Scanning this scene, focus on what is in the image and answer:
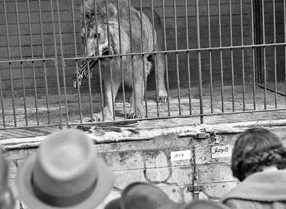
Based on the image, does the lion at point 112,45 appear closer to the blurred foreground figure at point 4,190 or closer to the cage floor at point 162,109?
the cage floor at point 162,109

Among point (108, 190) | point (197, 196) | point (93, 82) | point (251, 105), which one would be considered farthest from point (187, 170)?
point (93, 82)

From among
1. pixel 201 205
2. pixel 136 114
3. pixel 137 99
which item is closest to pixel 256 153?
pixel 201 205

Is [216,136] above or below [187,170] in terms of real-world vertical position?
above

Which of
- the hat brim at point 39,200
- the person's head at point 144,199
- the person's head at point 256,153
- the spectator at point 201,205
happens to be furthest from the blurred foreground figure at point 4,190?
the person's head at point 256,153

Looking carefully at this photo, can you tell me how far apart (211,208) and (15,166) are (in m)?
3.74

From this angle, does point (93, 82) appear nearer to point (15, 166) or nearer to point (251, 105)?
point (251, 105)

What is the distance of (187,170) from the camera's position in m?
5.06

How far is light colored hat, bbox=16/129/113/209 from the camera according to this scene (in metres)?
1.71

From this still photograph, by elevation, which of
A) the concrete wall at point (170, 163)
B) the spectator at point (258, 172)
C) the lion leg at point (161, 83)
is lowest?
the concrete wall at point (170, 163)

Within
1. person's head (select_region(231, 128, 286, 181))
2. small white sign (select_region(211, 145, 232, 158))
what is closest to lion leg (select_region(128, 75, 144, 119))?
small white sign (select_region(211, 145, 232, 158))

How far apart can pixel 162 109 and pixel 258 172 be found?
4319 mm

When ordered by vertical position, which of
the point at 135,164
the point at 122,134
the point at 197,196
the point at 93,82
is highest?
the point at 93,82

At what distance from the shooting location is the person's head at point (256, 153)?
226 centimetres

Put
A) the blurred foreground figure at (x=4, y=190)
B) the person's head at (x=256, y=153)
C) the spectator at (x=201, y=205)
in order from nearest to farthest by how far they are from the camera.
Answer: the spectator at (x=201, y=205)
the blurred foreground figure at (x=4, y=190)
the person's head at (x=256, y=153)
